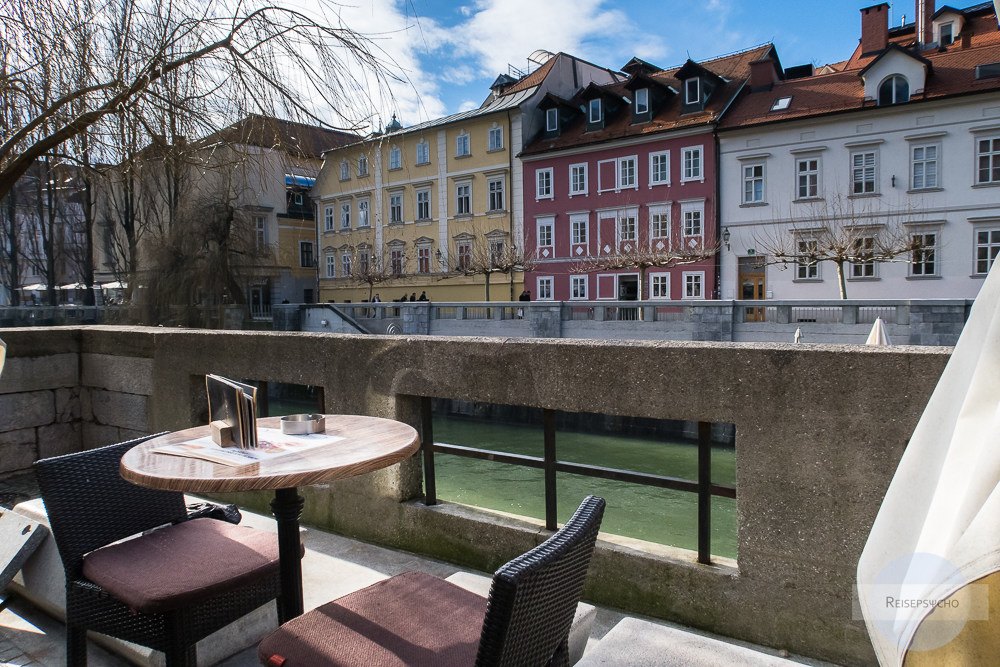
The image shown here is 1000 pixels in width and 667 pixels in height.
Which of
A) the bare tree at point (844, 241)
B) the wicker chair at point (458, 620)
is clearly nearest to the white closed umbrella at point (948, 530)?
the wicker chair at point (458, 620)

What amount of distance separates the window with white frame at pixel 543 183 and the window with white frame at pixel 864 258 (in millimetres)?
13452

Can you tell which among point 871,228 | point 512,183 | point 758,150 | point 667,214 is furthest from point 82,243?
point 871,228

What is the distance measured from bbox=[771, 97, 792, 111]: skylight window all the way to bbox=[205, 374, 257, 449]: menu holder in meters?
28.9

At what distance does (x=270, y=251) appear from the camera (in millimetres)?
28891

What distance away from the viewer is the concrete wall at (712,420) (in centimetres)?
221

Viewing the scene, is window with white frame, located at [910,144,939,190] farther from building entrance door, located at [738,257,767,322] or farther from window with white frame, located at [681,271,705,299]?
window with white frame, located at [681,271,705,299]

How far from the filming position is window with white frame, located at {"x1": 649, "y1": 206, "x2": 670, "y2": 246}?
29.5m

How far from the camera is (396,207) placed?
128ft

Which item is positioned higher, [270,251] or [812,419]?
[270,251]

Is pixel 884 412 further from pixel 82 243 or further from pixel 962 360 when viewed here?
pixel 82 243

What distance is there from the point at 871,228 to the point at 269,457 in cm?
2679

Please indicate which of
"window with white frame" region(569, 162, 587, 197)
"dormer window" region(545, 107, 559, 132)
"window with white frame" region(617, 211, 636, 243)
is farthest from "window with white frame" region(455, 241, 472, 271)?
"window with white frame" region(617, 211, 636, 243)

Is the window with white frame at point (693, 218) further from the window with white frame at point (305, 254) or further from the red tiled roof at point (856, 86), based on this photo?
the window with white frame at point (305, 254)

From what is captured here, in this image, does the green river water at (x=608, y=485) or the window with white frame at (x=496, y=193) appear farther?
the window with white frame at (x=496, y=193)
